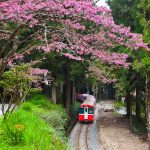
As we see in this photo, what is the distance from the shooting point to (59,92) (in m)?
40.6

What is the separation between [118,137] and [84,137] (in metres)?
2.72

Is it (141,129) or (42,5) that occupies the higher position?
(42,5)

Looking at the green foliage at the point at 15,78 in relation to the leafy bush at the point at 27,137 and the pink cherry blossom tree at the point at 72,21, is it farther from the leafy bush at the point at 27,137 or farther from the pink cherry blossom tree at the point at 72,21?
the pink cherry blossom tree at the point at 72,21

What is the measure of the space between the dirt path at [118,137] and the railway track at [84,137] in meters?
0.53

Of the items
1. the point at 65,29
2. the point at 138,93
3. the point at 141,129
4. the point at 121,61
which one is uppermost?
the point at 65,29

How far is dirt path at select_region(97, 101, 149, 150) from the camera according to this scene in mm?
27375

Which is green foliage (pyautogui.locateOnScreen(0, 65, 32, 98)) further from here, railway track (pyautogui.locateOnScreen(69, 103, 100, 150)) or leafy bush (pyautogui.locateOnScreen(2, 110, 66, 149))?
railway track (pyautogui.locateOnScreen(69, 103, 100, 150))

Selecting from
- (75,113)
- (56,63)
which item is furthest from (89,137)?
(75,113)

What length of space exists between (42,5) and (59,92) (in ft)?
106

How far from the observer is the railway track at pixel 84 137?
27.0 m

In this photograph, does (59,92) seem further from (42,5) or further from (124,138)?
(42,5)

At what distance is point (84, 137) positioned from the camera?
3178 centimetres

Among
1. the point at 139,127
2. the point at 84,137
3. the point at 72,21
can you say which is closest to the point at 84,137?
the point at 84,137

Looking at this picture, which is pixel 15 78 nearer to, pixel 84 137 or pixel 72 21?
pixel 72 21
